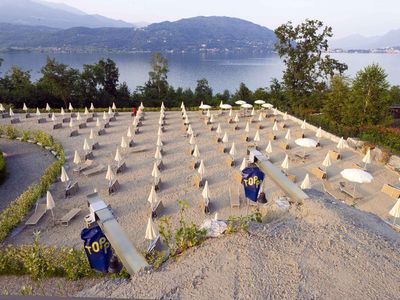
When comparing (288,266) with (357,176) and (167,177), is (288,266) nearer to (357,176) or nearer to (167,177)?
(357,176)

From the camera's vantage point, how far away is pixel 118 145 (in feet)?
59.9

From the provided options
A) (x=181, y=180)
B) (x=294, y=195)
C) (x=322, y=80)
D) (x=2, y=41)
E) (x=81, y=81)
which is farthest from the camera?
(x=2, y=41)

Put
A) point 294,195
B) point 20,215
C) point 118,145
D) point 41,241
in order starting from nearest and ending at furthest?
point 294,195, point 41,241, point 20,215, point 118,145

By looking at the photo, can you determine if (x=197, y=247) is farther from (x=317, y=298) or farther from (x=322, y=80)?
(x=322, y=80)

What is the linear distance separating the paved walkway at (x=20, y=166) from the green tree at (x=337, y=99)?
19.6m

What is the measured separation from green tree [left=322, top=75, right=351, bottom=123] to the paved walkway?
1959cm

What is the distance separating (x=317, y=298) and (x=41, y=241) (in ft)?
29.3

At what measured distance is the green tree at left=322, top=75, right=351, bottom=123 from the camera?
2230cm

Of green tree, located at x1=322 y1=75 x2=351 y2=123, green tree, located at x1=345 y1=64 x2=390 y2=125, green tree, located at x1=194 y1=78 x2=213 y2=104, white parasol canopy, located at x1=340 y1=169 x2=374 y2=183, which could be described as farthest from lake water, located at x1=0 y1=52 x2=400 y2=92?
white parasol canopy, located at x1=340 y1=169 x2=374 y2=183

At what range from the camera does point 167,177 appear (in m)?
13.9

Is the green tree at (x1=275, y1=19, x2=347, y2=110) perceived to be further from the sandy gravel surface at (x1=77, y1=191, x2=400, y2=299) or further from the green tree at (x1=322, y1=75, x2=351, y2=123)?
the sandy gravel surface at (x1=77, y1=191, x2=400, y2=299)

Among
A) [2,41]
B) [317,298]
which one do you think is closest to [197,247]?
[317,298]

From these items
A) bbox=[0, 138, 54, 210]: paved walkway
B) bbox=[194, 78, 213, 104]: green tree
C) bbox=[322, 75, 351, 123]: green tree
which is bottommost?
bbox=[0, 138, 54, 210]: paved walkway

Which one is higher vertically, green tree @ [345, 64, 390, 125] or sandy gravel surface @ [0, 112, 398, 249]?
green tree @ [345, 64, 390, 125]
